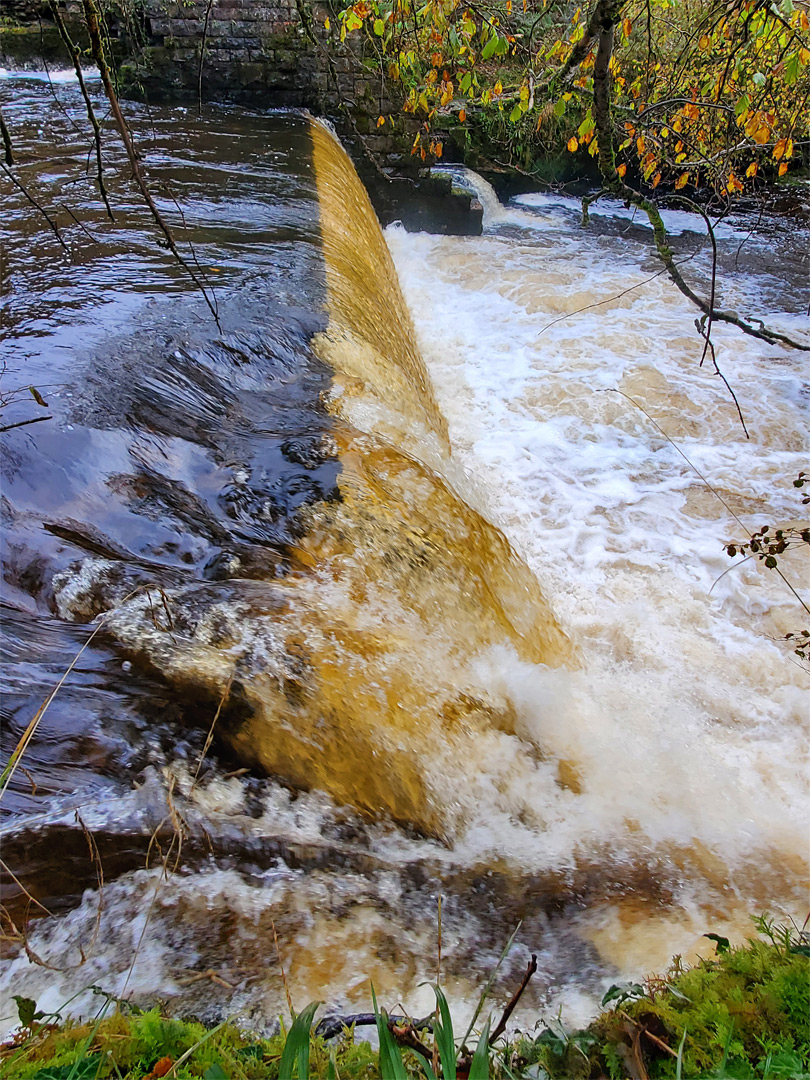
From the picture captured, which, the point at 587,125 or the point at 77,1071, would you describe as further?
the point at 587,125

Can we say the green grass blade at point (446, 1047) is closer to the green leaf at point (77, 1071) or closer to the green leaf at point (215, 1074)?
the green leaf at point (215, 1074)

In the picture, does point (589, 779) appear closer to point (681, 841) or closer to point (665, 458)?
point (681, 841)

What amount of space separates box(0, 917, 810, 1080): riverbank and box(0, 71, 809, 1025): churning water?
268 mm

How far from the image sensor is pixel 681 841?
7.11ft

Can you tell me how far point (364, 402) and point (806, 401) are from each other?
12.2 feet

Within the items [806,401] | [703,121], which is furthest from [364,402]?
[806,401]

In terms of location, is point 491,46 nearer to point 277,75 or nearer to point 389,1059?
point 389,1059

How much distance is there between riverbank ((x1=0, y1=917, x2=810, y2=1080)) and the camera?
3.34 feet

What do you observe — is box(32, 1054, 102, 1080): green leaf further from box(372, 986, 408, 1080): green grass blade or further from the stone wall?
the stone wall

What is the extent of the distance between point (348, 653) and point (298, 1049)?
144 cm

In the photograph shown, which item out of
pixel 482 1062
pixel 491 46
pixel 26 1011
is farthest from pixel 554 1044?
pixel 491 46

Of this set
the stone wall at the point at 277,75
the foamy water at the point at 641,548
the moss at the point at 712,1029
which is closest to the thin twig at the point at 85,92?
the moss at the point at 712,1029

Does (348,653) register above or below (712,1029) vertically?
below

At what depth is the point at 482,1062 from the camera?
0.85 meters
